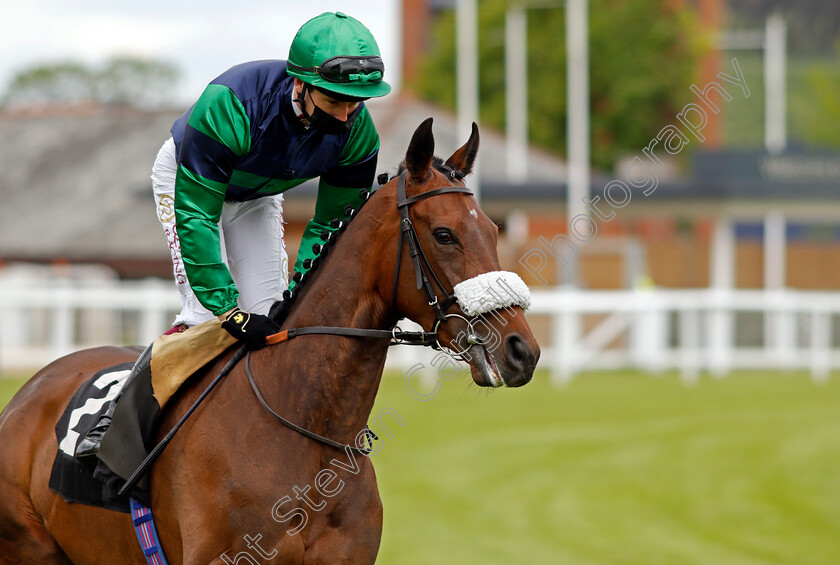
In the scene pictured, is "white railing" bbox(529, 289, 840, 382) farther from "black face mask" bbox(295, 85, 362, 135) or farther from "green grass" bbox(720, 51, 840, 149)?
"green grass" bbox(720, 51, 840, 149)

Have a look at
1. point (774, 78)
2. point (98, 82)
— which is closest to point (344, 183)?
point (774, 78)

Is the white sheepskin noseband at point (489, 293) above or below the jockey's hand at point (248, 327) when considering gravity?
above

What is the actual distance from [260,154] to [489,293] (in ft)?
3.35

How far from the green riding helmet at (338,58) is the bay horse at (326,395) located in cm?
30

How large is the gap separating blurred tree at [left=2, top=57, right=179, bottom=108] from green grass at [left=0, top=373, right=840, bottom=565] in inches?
2090

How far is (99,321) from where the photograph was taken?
611 inches

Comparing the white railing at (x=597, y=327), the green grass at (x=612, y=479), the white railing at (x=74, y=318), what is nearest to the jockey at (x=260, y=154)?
the green grass at (x=612, y=479)

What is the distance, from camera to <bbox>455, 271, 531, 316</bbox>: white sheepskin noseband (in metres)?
3.25

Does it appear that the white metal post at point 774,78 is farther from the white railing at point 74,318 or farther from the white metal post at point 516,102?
the white railing at point 74,318

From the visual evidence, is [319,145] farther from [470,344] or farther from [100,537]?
[100,537]

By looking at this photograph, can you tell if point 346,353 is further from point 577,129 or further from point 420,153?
point 577,129

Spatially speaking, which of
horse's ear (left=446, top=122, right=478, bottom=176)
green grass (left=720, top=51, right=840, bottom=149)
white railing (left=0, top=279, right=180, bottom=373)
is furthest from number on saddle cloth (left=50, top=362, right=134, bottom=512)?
green grass (left=720, top=51, right=840, bottom=149)

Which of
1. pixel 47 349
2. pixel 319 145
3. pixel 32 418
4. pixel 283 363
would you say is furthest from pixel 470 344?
pixel 47 349

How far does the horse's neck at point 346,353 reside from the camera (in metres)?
3.57
